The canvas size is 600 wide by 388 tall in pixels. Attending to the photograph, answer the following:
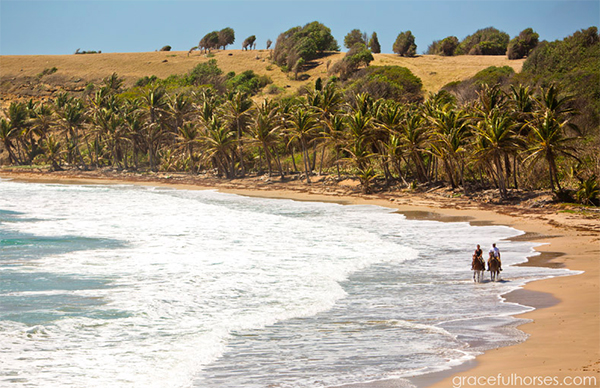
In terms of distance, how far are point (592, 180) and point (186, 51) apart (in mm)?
121603

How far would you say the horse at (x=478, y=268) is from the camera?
1472cm

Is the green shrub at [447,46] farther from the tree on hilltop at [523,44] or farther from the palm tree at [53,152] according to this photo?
the palm tree at [53,152]

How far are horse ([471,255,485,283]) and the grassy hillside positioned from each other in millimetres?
68326

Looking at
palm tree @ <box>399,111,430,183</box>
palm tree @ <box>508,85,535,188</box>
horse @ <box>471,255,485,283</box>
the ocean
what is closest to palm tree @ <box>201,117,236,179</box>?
palm tree @ <box>399,111,430,183</box>

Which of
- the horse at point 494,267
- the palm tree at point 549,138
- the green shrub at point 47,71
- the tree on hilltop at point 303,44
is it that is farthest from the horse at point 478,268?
the green shrub at point 47,71

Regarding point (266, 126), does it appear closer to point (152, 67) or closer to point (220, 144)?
point (220, 144)

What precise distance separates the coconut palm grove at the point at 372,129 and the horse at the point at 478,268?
16.0 meters

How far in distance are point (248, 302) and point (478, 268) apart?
6189 mm

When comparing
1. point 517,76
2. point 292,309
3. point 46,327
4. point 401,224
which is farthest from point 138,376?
point 517,76

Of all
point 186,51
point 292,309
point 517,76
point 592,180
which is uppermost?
point 186,51

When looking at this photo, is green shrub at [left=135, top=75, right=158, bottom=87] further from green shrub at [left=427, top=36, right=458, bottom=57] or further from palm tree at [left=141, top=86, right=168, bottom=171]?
green shrub at [left=427, top=36, right=458, bottom=57]

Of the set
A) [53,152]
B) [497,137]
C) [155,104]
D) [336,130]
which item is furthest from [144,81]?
[497,137]

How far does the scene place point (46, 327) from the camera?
1130 cm

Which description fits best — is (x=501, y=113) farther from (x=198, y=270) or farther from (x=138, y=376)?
(x=138, y=376)
